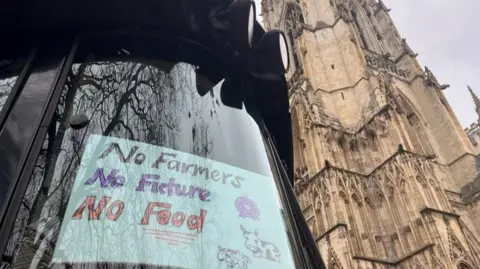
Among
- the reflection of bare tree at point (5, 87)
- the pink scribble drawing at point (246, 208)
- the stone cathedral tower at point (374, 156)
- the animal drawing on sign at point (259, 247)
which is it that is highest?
the stone cathedral tower at point (374, 156)

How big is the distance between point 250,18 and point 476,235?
19.0 meters

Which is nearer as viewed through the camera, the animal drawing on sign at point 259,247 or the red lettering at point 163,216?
the red lettering at point 163,216

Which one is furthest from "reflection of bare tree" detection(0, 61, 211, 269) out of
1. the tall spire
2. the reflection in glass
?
the tall spire

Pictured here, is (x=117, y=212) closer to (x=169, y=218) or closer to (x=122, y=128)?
(x=169, y=218)

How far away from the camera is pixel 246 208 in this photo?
6.93 ft

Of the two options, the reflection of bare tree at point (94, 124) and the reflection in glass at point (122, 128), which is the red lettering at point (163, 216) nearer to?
the reflection in glass at point (122, 128)

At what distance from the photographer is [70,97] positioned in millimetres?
2139

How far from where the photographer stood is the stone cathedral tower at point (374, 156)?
1474 cm

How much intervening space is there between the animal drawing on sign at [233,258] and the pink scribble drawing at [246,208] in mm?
216

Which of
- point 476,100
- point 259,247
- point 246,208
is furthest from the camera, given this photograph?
point 476,100

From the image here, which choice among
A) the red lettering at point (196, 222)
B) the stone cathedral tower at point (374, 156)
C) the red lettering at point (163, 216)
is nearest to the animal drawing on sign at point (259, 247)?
the red lettering at point (196, 222)

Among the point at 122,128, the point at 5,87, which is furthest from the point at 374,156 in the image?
the point at 5,87

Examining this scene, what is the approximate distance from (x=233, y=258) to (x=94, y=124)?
933 mm

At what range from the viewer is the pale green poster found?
1.70m
